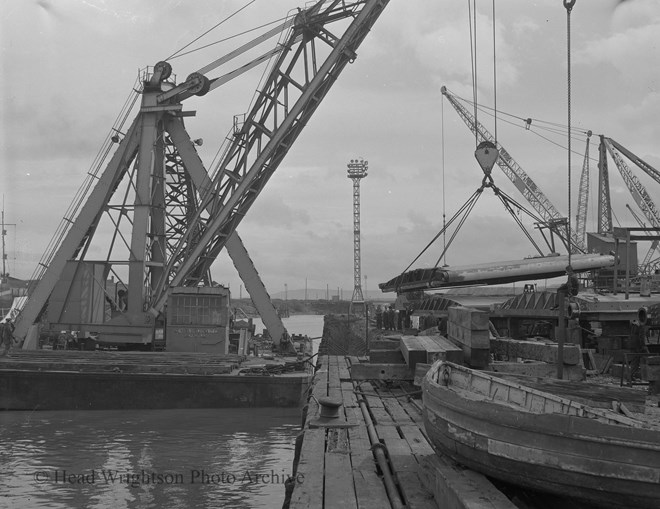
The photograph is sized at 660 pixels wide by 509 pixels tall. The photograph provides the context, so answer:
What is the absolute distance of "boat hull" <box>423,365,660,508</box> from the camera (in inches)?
176

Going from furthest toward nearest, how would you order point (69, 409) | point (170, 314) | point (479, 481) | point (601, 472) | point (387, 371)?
point (170, 314), point (69, 409), point (387, 371), point (479, 481), point (601, 472)

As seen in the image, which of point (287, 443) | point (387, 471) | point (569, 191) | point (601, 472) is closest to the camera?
point (601, 472)

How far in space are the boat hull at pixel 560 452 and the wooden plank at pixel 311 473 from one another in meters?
1.40

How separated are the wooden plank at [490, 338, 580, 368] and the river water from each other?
5.08m

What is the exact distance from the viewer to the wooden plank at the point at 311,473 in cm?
621

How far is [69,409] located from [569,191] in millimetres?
19254

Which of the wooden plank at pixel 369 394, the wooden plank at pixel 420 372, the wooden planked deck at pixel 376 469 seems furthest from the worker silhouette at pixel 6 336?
the wooden plank at pixel 420 372

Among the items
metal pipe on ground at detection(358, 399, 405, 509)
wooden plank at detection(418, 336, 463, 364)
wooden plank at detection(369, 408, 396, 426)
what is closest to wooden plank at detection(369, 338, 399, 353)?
wooden plank at detection(418, 336, 463, 364)

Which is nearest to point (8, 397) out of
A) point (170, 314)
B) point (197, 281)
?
point (170, 314)

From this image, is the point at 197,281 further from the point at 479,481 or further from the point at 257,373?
the point at 479,481

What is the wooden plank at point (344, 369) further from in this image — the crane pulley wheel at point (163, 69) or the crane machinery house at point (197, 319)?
the crane pulley wheel at point (163, 69)

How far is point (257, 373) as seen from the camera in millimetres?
23781

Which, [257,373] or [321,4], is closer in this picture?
[257,373]

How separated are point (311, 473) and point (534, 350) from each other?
557 cm
